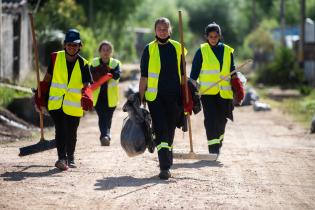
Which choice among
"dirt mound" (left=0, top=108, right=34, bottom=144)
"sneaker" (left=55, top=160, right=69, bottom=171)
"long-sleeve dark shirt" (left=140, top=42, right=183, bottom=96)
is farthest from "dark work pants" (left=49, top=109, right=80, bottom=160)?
"dirt mound" (left=0, top=108, right=34, bottom=144)

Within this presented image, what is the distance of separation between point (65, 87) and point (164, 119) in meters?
1.40

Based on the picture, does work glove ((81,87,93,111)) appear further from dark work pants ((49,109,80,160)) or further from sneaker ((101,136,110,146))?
sneaker ((101,136,110,146))

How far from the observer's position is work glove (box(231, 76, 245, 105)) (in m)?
12.4

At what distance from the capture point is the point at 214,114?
12516 mm

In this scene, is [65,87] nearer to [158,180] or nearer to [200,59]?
[158,180]

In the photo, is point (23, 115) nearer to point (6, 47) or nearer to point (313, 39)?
point (6, 47)

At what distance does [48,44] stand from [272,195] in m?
23.2

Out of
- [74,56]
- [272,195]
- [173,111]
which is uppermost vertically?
[74,56]

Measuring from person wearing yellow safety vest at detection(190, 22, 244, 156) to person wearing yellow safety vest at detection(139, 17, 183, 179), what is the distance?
1879mm

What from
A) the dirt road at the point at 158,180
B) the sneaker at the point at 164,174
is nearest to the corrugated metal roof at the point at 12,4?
the dirt road at the point at 158,180

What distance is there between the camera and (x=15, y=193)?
363 inches

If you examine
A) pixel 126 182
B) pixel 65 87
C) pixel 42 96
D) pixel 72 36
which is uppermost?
pixel 72 36

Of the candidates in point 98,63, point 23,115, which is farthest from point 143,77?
point 23,115

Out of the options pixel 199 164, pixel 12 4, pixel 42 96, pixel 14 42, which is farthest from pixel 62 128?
pixel 14 42
